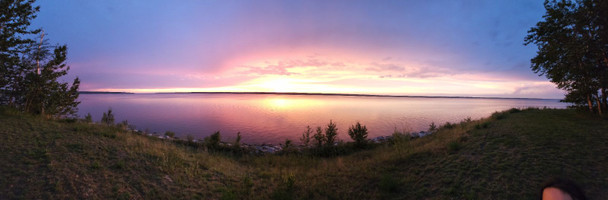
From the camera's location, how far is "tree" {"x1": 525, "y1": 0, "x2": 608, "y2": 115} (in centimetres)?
1147

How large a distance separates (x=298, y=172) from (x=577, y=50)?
16.7m

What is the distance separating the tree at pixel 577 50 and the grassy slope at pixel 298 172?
463cm

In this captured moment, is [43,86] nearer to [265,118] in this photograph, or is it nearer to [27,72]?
[27,72]

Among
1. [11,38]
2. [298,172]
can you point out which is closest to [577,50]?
[298,172]

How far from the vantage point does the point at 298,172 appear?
8.83 m

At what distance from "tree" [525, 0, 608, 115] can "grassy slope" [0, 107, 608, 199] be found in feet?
15.2

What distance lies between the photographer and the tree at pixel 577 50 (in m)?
11.5

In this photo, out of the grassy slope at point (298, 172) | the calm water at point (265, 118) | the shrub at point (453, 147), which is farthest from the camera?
the calm water at point (265, 118)

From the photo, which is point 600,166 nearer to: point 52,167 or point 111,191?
point 111,191

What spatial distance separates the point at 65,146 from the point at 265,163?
7.72m

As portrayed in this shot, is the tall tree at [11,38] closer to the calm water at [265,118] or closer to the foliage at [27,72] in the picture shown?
the foliage at [27,72]

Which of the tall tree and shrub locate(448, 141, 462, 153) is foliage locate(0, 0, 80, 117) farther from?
shrub locate(448, 141, 462, 153)

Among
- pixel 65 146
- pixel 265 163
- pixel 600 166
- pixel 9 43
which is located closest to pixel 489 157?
pixel 600 166

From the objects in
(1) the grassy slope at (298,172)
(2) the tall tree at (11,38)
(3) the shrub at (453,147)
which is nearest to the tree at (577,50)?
(1) the grassy slope at (298,172)
